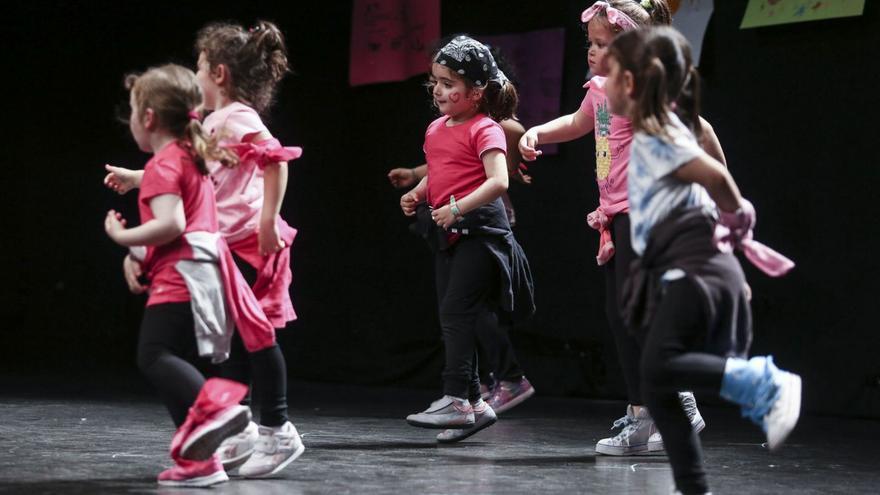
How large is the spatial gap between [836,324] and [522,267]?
1.31m

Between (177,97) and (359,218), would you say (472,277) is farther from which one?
(359,218)

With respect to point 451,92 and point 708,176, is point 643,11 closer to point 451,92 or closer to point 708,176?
point 451,92

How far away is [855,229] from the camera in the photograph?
4043 millimetres

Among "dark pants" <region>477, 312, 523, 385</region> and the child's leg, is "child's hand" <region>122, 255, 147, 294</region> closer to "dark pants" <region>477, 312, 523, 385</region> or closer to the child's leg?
the child's leg

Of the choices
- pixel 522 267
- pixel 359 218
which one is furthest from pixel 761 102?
pixel 359 218

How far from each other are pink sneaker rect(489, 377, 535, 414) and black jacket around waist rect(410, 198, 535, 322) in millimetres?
572

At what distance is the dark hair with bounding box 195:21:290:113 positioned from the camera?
2646 mm

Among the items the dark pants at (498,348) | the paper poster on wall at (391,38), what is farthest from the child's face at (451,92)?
the paper poster on wall at (391,38)

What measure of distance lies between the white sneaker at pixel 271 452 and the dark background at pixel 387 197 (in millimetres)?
2229

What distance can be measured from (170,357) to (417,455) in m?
0.80

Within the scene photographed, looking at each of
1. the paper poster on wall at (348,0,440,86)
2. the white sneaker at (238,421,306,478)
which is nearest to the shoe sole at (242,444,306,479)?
the white sneaker at (238,421,306,478)

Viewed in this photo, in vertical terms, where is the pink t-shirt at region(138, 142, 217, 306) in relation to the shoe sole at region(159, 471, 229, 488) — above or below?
above

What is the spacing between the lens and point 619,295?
2779 mm

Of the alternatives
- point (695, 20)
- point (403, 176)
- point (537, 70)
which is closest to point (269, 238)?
point (403, 176)
